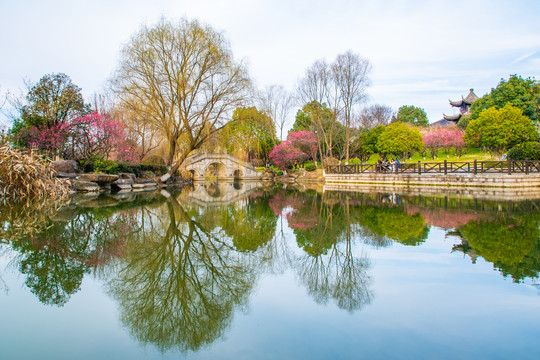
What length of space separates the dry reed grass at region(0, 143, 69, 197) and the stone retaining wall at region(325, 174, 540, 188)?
61.7 feet

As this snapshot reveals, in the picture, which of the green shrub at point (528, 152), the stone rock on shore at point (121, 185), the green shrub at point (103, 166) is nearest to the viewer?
the stone rock on shore at point (121, 185)

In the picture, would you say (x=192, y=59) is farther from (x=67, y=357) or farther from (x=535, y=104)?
(x=535, y=104)

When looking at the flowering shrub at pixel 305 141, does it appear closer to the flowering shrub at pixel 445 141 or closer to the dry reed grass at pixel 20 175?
the flowering shrub at pixel 445 141

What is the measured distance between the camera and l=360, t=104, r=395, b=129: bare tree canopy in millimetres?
46938

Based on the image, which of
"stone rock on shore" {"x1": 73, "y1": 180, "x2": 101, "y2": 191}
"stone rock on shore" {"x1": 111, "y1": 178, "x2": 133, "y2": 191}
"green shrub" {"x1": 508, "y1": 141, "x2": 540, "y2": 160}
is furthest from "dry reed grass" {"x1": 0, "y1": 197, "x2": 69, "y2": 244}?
"green shrub" {"x1": 508, "y1": 141, "x2": 540, "y2": 160}

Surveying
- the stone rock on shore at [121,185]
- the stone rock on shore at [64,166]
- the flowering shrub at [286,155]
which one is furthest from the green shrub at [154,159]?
the flowering shrub at [286,155]

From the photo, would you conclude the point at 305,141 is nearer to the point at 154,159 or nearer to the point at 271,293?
the point at 154,159

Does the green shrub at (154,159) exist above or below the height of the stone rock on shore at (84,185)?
above

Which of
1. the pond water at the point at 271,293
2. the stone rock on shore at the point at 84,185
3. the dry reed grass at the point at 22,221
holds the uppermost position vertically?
the stone rock on shore at the point at 84,185

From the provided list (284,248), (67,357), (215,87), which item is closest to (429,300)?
(284,248)

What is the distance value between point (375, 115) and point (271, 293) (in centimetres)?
4768

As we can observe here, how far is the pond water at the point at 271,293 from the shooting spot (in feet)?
7.32

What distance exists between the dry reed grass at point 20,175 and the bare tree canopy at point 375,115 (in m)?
39.8

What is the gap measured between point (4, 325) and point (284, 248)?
136 inches
